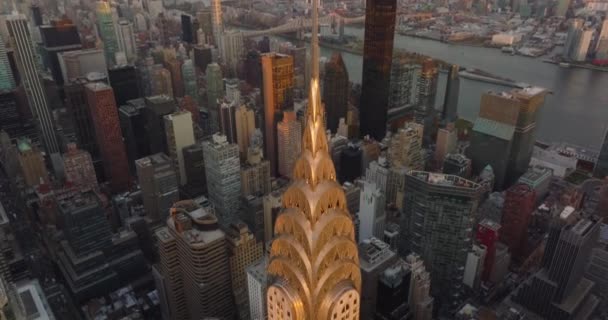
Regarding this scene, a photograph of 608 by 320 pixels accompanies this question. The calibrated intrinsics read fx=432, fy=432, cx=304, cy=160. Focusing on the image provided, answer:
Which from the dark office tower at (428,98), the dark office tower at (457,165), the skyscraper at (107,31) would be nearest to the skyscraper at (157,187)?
the dark office tower at (457,165)

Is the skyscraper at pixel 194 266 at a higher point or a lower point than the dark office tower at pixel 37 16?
lower

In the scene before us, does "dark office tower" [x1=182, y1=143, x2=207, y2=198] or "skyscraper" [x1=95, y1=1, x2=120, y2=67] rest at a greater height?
"skyscraper" [x1=95, y1=1, x2=120, y2=67]

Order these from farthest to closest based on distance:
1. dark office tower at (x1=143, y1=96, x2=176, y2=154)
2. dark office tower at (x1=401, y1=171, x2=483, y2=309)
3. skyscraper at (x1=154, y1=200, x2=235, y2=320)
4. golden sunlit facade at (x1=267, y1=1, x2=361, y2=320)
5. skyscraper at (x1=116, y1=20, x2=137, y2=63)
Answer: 1. skyscraper at (x1=116, y1=20, x2=137, y2=63)
2. dark office tower at (x1=143, y1=96, x2=176, y2=154)
3. dark office tower at (x1=401, y1=171, x2=483, y2=309)
4. skyscraper at (x1=154, y1=200, x2=235, y2=320)
5. golden sunlit facade at (x1=267, y1=1, x2=361, y2=320)

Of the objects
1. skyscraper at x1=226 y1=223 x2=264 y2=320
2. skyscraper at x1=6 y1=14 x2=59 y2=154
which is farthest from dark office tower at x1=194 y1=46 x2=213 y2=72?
skyscraper at x1=226 y1=223 x2=264 y2=320

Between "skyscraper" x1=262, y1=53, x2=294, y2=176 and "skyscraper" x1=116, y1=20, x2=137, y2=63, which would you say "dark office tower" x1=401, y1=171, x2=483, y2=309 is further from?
"skyscraper" x1=116, y1=20, x2=137, y2=63

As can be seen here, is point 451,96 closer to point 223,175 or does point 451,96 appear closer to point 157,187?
point 223,175

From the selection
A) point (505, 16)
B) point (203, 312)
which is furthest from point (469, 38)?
point (203, 312)

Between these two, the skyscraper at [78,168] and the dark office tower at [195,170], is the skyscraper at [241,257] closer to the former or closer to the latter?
the dark office tower at [195,170]
